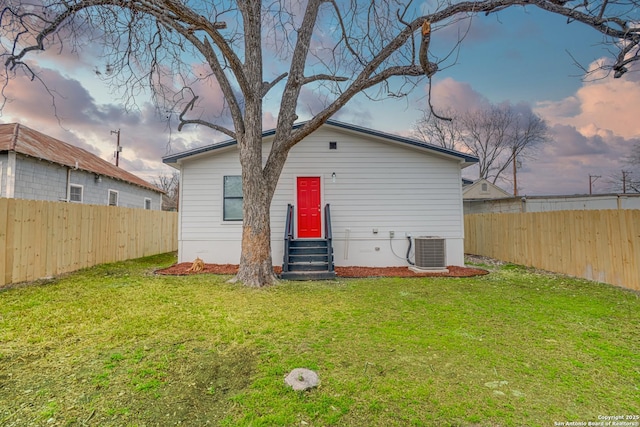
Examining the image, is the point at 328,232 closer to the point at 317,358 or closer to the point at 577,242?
the point at 317,358

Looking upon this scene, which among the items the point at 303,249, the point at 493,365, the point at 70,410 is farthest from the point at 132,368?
the point at 303,249

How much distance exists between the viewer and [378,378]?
2578 millimetres

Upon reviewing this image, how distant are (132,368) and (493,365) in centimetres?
337

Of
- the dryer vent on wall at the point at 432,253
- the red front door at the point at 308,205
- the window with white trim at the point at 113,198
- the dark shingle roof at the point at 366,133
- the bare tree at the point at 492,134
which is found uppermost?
the bare tree at the point at 492,134

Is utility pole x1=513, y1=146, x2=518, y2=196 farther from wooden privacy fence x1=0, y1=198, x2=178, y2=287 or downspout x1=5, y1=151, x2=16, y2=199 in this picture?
downspout x1=5, y1=151, x2=16, y2=199

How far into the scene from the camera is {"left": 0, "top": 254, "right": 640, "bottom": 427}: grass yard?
2121 mm

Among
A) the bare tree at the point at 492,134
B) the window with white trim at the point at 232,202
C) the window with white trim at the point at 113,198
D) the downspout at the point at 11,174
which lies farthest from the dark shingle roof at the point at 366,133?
the bare tree at the point at 492,134

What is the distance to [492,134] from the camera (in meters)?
27.5

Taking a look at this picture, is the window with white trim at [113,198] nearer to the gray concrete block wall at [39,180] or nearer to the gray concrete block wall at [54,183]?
the gray concrete block wall at [54,183]

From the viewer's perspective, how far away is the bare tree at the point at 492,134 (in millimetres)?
25984

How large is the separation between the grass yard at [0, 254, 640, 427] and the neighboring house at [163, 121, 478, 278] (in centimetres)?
352

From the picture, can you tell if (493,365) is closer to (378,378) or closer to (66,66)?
(378,378)

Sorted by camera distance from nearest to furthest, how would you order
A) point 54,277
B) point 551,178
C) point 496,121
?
point 54,277 → point 551,178 → point 496,121

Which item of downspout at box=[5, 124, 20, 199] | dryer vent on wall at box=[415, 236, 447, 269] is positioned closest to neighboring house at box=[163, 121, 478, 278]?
dryer vent on wall at box=[415, 236, 447, 269]
